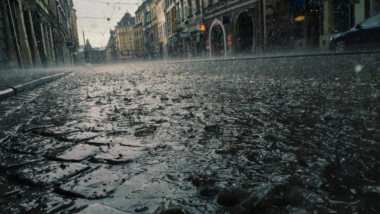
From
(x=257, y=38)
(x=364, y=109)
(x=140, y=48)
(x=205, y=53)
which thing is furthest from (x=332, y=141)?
(x=140, y=48)

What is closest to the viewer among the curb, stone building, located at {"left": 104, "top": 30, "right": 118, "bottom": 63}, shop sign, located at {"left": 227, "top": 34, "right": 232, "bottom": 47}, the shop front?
the curb

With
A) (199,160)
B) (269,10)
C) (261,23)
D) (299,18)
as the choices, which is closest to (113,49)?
(261,23)

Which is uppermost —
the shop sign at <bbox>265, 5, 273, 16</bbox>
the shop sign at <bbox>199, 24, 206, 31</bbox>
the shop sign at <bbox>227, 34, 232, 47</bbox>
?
the shop sign at <bbox>199, 24, 206, 31</bbox>

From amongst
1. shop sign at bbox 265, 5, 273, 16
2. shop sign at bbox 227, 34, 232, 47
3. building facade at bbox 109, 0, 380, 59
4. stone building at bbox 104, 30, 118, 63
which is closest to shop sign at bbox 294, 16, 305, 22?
building facade at bbox 109, 0, 380, 59

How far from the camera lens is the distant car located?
33.1 feet

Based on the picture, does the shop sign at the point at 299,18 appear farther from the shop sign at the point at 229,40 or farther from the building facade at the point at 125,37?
the building facade at the point at 125,37

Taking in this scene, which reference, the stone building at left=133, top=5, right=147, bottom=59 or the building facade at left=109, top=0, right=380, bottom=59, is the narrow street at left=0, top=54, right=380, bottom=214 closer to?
the building facade at left=109, top=0, right=380, bottom=59

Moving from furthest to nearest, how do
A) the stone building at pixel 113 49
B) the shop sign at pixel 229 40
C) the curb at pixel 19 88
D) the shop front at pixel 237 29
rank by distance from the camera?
the stone building at pixel 113 49 < the shop sign at pixel 229 40 < the shop front at pixel 237 29 < the curb at pixel 19 88

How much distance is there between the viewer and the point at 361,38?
10617mm

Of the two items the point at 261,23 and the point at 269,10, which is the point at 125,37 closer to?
the point at 261,23

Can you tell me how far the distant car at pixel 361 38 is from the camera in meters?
10.1

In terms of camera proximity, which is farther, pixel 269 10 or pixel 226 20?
pixel 226 20

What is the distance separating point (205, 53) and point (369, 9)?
1546 cm

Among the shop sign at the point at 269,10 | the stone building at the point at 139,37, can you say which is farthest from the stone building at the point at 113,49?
the shop sign at the point at 269,10
